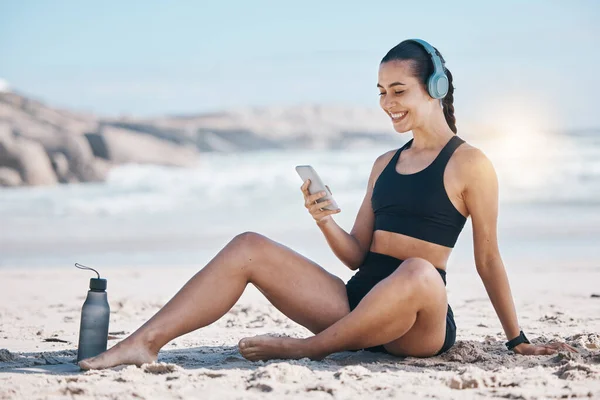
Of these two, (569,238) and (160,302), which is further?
(569,238)

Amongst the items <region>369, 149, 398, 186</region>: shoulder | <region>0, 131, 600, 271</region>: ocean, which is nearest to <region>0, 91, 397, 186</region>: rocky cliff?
<region>0, 131, 600, 271</region>: ocean

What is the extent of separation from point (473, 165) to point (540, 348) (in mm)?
882

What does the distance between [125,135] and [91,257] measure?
19.4 meters

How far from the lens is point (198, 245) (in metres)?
9.83

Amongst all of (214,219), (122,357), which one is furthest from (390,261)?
(214,219)

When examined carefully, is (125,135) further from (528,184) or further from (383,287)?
(383,287)

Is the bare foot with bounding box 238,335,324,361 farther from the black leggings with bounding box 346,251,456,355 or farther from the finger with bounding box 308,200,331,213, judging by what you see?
the finger with bounding box 308,200,331,213

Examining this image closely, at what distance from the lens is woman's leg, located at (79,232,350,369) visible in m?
3.69

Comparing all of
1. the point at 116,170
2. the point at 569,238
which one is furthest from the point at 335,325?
the point at 116,170

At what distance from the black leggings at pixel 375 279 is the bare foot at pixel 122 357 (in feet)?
2.94

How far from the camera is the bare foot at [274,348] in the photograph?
3756 mm

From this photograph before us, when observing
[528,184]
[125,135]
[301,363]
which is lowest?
[301,363]

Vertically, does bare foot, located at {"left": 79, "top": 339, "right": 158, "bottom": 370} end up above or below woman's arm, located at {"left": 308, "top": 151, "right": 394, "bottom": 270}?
below

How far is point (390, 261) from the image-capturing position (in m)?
3.86
